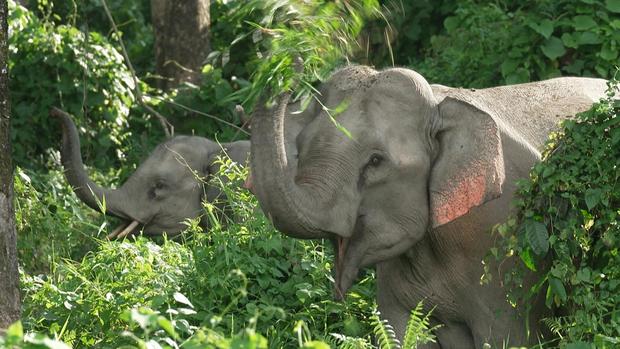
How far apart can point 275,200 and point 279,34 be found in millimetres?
630

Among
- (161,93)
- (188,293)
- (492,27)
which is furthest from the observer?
(161,93)

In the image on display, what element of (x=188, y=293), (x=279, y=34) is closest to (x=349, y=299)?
(x=188, y=293)

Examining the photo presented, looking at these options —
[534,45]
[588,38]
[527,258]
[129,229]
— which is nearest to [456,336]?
[527,258]

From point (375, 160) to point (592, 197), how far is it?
2.82 feet

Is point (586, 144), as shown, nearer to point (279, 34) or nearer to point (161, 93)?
point (279, 34)

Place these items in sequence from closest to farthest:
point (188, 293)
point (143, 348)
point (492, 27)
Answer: point (143, 348)
point (188, 293)
point (492, 27)

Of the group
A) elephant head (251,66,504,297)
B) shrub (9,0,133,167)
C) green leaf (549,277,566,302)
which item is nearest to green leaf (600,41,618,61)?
shrub (9,0,133,167)

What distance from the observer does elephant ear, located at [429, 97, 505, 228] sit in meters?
5.66

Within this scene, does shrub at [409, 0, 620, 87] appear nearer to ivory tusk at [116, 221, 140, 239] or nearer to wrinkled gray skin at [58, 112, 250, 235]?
wrinkled gray skin at [58, 112, 250, 235]

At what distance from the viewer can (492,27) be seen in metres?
10.2

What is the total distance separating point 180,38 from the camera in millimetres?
11641

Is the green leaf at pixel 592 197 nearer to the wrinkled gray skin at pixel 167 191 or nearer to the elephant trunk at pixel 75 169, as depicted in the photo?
the wrinkled gray skin at pixel 167 191

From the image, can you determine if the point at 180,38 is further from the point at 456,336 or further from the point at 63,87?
the point at 456,336

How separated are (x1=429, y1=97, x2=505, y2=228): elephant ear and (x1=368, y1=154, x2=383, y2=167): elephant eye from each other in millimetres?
230
